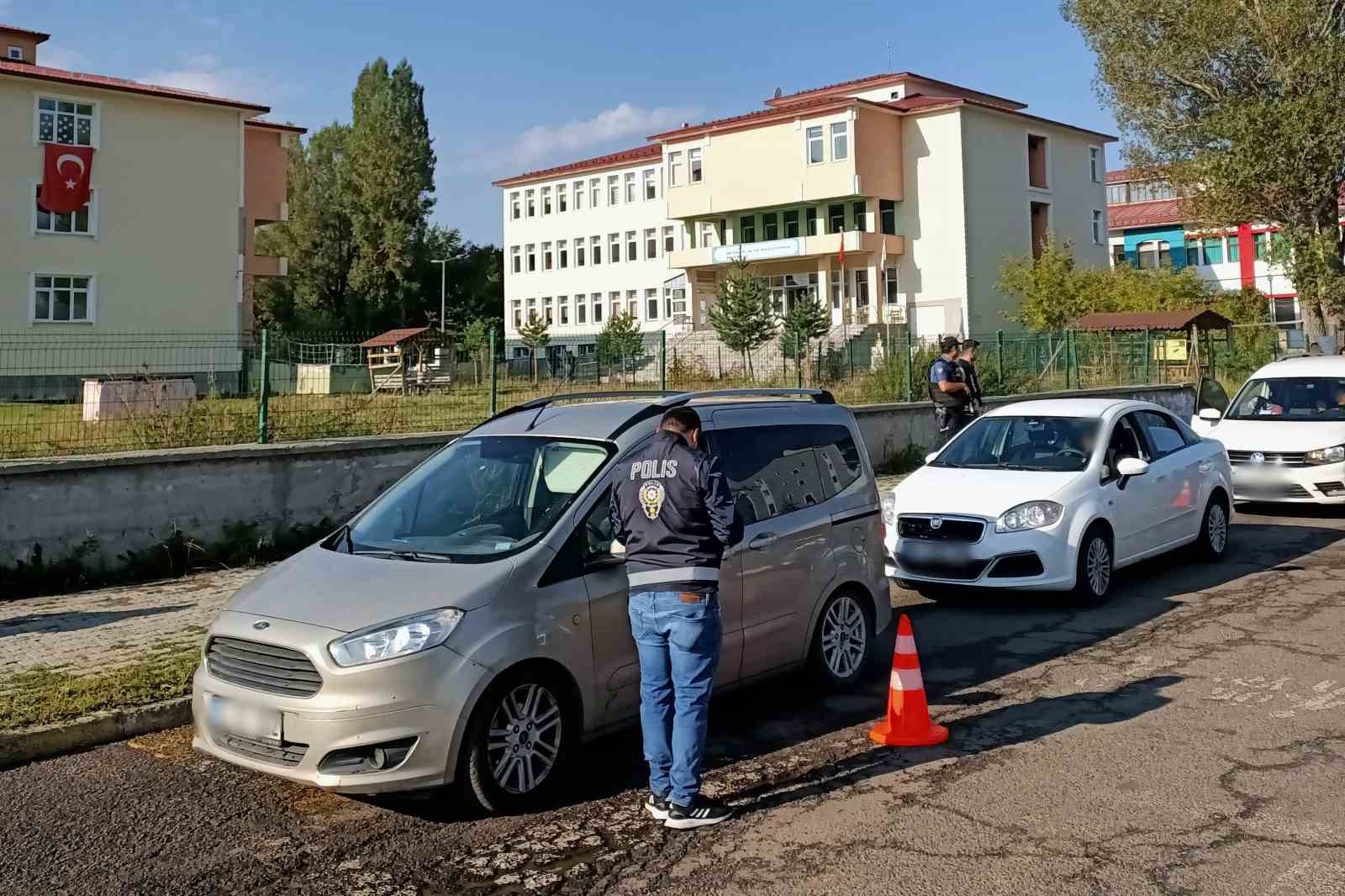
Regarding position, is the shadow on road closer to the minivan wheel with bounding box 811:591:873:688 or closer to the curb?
the curb

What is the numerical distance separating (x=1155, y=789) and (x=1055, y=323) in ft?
145

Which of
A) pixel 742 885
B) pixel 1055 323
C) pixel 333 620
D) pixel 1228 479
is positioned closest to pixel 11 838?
pixel 333 620

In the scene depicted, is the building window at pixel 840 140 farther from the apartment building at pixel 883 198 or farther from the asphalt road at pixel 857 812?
the asphalt road at pixel 857 812

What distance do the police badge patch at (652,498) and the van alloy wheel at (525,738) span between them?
953mm

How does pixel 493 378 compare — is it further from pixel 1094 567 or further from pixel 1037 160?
pixel 1037 160

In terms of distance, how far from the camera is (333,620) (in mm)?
5012

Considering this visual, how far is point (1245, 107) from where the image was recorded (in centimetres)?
3338

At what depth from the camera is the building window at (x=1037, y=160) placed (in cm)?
5706

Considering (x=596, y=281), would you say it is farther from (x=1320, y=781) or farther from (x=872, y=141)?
(x=1320, y=781)

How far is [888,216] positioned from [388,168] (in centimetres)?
2983

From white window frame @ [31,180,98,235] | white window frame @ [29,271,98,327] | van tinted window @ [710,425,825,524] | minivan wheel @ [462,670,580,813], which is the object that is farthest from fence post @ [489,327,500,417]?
white window frame @ [31,180,98,235]

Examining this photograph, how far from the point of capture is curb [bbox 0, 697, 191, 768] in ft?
20.0

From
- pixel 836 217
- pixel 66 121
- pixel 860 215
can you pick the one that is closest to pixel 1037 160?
pixel 860 215

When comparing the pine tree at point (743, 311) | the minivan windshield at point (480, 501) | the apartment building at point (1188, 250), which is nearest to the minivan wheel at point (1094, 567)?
the minivan windshield at point (480, 501)
